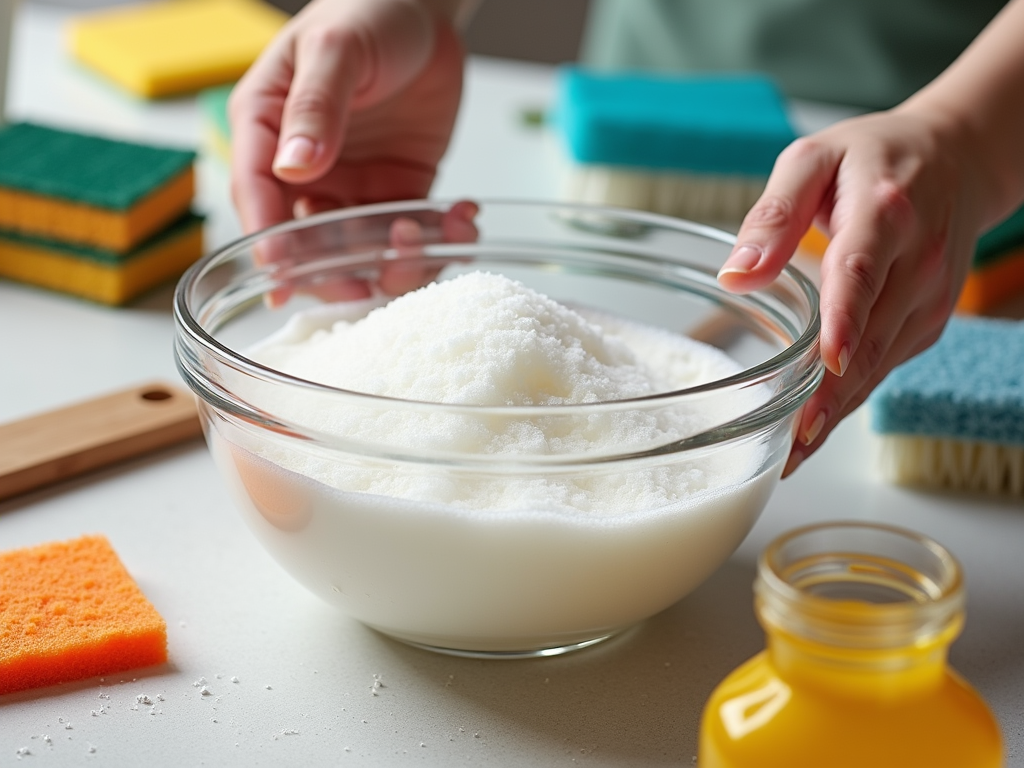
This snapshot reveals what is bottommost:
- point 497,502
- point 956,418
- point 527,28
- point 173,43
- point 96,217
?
point 527,28

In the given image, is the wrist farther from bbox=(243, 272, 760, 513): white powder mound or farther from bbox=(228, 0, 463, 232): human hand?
bbox=(228, 0, 463, 232): human hand

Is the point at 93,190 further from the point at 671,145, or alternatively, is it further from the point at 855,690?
the point at 855,690

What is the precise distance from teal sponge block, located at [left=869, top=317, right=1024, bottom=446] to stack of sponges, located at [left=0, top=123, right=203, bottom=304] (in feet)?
2.74

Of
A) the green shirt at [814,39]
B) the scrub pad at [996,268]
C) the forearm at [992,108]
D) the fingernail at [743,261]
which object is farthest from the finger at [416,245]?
the green shirt at [814,39]

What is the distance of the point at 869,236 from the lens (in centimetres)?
84

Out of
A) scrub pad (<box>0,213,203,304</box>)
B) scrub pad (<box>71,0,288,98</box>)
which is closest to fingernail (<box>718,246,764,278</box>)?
scrub pad (<box>0,213,203,304</box>)

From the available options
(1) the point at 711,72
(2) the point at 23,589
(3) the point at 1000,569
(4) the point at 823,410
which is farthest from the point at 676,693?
(1) the point at 711,72

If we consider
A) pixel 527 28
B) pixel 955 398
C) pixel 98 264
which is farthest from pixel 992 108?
pixel 527 28

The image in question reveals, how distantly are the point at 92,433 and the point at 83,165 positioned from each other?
495 millimetres

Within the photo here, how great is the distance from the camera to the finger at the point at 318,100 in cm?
101

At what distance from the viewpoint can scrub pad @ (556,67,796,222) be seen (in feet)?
5.24

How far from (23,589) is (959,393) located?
2.45 feet

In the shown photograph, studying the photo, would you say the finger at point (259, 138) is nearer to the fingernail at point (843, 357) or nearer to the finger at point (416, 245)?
the finger at point (416, 245)

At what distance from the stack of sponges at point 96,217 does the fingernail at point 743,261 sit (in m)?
0.78
